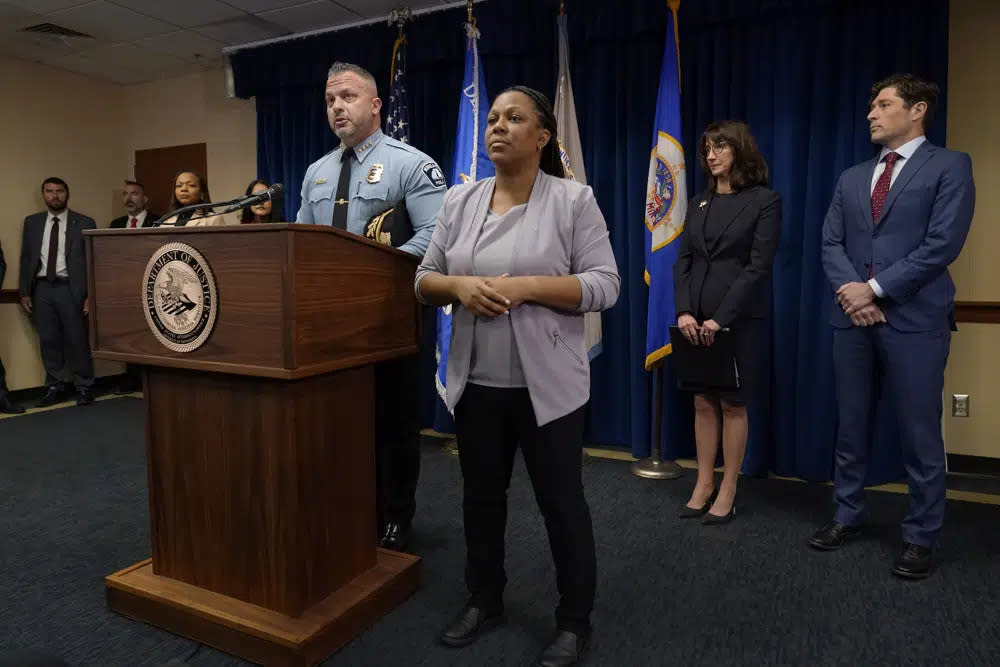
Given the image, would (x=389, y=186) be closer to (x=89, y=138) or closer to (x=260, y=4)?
(x=260, y=4)

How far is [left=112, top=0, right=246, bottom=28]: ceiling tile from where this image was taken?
4098 mm

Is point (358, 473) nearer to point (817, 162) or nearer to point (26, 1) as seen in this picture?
point (817, 162)

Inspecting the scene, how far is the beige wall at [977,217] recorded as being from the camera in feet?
10.4

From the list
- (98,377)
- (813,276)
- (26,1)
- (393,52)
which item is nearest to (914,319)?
(813,276)

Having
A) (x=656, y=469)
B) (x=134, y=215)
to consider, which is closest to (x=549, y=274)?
(x=656, y=469)

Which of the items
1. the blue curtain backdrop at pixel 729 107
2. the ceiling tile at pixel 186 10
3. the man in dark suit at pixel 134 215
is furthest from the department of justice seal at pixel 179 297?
the man in dark suit at pixel 134 215

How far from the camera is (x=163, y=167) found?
5844 millimetres

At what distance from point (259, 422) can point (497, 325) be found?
0.61 meters

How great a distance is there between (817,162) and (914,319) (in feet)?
4.32

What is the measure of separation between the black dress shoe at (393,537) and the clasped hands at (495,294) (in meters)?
1.09

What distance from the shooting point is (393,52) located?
4.25 meters

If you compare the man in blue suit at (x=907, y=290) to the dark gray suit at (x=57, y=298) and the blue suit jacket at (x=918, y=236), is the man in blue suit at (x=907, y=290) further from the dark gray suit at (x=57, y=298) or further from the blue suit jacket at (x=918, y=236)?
the dark gray suit at (x=57, y=298)

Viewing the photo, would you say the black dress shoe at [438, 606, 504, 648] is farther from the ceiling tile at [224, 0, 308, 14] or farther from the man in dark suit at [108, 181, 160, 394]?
the man in dark suit at [108, 181, 160, 394]

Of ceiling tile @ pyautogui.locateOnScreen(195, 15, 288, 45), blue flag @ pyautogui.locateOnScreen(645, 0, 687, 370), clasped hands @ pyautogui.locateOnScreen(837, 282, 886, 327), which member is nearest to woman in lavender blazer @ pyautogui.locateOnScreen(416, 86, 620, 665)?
clasped hands @ pyautogui.locateOnScreen(837, 282, 886, 327)
